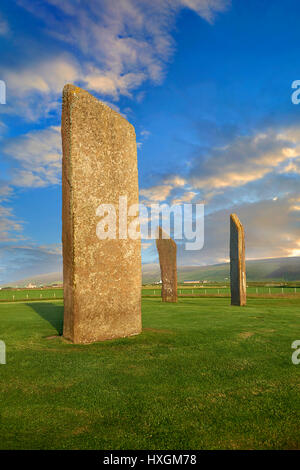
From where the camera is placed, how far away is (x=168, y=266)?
1809 cm

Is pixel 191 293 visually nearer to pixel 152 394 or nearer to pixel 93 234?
pixel 93 234

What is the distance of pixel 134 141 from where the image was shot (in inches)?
304

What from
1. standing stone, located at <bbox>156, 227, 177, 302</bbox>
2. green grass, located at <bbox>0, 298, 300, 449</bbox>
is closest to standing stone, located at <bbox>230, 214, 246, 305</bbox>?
standing stone, located at <bbox>156, 227, 177, 302</bbox>

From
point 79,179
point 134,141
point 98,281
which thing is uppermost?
point 134,141

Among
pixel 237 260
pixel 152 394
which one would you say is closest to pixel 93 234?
pixel 152 394

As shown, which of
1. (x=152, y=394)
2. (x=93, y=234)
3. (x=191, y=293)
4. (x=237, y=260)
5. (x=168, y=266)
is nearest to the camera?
(x=152, y=394)

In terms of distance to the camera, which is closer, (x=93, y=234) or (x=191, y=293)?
(x=93, y=234)

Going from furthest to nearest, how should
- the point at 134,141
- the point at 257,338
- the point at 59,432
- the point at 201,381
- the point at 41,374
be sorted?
the point at 134,141, the point at 257,338, the point at 41,374, the point at 201,381, the point at 59,432

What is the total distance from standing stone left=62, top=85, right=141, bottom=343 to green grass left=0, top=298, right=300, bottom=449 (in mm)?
548

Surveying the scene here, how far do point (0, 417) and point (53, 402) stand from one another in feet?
1.80

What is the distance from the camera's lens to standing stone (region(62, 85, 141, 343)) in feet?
20.8

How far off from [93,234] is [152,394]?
12.0ft
